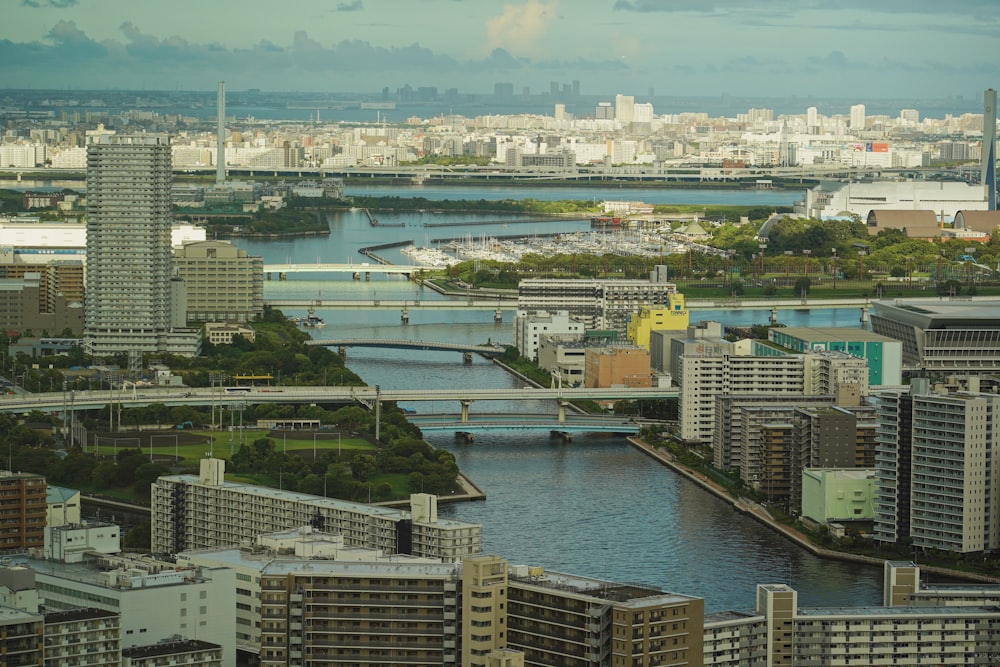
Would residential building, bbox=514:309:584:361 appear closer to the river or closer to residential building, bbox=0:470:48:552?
the river

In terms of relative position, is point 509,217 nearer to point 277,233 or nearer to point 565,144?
point 277,233

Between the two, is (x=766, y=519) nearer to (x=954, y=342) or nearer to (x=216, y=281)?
(x=954, y=342)

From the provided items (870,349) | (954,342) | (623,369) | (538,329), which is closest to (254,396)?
→ (623,369)

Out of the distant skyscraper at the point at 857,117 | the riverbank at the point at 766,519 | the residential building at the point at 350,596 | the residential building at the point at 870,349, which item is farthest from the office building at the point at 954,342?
the distant skyscraper at the point at 857,117

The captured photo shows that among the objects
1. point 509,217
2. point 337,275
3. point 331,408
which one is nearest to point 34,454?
point 331,408

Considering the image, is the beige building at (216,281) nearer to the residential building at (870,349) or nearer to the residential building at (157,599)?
the residential building at (870,349)
